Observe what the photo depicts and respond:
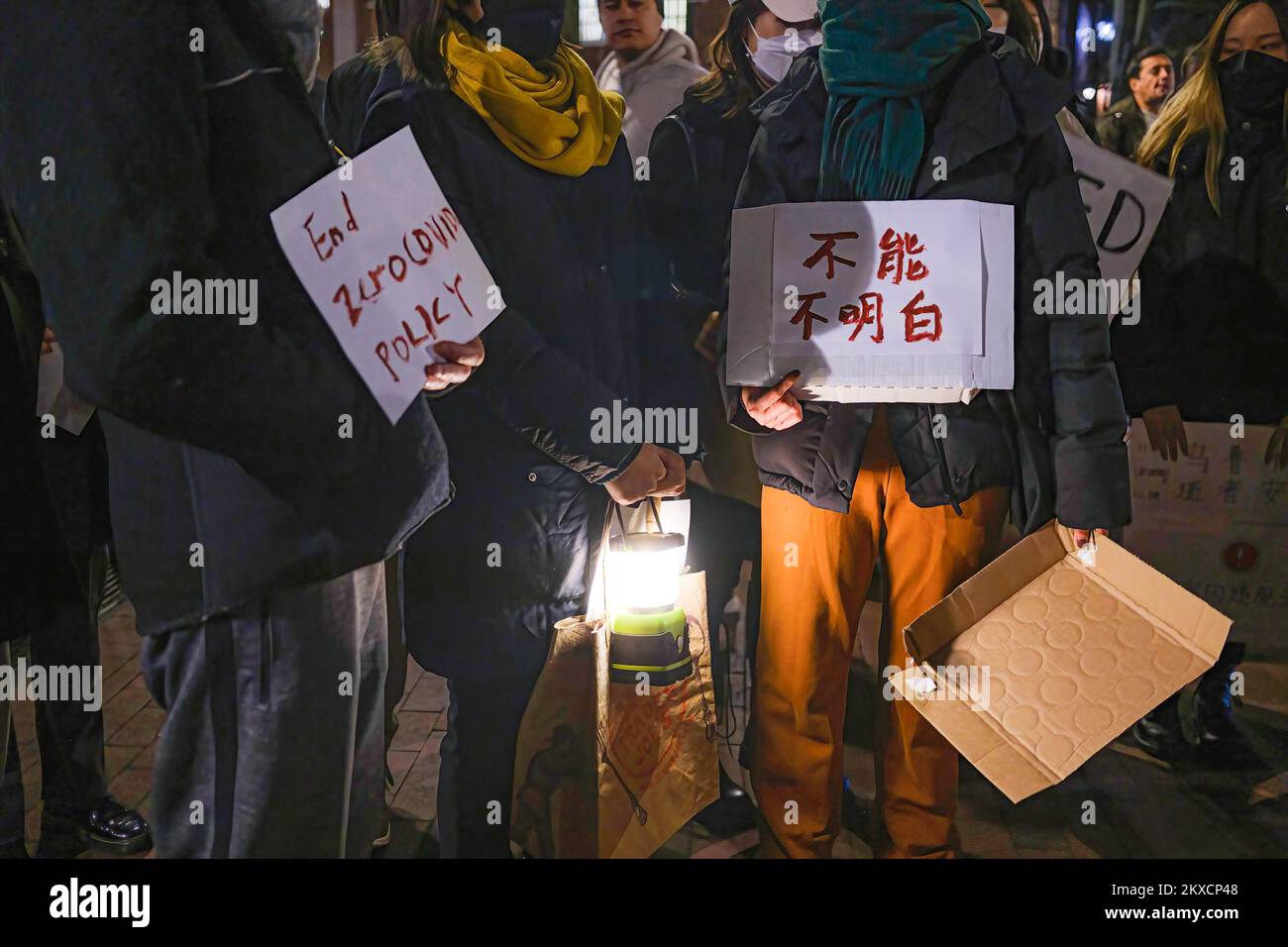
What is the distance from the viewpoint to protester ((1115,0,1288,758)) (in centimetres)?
244

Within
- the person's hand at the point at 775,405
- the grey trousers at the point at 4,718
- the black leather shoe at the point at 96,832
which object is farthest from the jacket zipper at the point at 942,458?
the grey trousers at the point at 4,718

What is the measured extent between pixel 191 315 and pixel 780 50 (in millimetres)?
1371

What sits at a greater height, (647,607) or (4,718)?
(647,607)

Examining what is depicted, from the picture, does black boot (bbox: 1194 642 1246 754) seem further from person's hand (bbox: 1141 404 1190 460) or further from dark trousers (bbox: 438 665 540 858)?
dark trousers (bbox: 438 665 540 858)

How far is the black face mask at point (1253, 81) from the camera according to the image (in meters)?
2.41

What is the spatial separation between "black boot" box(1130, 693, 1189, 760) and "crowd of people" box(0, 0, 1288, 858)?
0.01 meters

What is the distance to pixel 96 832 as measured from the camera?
7.70ft

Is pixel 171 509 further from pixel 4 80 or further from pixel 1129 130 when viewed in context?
pixel 1129 130

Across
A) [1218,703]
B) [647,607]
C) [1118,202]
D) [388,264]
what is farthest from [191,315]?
[1218,703]

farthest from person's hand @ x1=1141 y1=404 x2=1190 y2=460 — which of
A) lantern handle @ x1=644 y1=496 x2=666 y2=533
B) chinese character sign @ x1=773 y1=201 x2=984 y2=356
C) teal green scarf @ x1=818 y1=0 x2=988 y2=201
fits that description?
lantern handle @ x1=644 y1=496 x2=666 y2=533

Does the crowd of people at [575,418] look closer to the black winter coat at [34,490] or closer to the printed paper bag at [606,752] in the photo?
the black winter coat at [34,490]

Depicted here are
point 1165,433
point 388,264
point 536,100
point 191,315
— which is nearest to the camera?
point 191,315

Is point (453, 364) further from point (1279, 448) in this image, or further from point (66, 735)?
point (1279, 448)

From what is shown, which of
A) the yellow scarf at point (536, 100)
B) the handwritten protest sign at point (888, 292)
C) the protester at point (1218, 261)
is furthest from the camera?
the protester at point (1218, 261)
